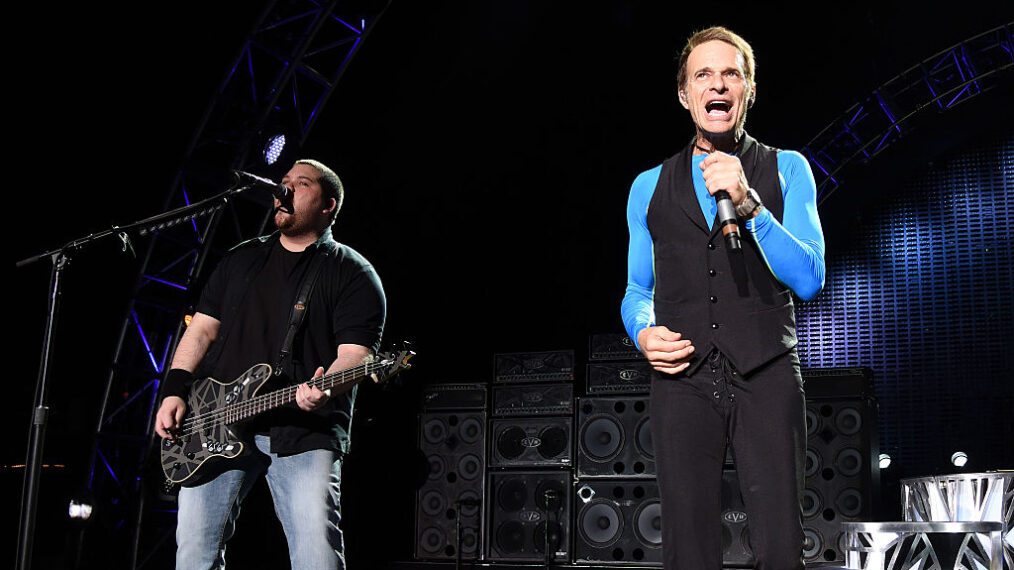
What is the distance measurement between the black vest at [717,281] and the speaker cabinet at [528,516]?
4741 mm

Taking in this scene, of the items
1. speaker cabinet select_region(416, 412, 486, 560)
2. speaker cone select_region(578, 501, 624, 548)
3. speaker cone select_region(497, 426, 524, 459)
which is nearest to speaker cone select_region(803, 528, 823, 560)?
speaker cone select_region(578, 501, 624, 548)

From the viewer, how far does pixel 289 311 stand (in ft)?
10.2

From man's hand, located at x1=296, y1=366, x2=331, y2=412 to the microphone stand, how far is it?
0.76m

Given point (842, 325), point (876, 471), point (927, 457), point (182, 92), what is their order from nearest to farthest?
point (876, 471) → point (182, 92) → point (927, 457) → point (842, 325)

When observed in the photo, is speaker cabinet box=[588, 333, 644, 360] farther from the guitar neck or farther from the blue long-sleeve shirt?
the blue long-sleeve shirt

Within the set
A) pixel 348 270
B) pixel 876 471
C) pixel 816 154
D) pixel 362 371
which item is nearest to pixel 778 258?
pixel 362 371

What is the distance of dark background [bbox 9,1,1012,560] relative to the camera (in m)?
6.94

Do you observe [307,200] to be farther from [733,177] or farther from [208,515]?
[733,177]

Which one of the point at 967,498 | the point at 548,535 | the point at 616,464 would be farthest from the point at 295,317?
the point at 967,498

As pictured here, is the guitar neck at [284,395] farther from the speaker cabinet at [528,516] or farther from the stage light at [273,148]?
the stage light at [273,148]

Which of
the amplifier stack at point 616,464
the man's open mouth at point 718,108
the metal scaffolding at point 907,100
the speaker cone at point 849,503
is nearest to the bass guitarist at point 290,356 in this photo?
the man's open mouth at point 718,108

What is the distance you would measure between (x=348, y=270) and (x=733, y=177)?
5.75ft

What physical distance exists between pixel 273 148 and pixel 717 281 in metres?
5.31

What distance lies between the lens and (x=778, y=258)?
180 cm
